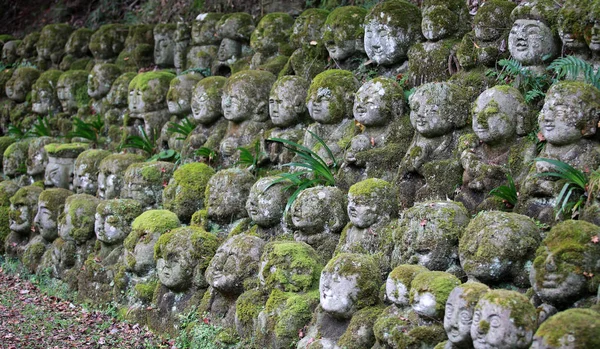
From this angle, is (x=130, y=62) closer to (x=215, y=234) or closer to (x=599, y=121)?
(x=215, y=234)

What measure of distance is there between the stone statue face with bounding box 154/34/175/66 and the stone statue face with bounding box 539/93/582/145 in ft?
26.6

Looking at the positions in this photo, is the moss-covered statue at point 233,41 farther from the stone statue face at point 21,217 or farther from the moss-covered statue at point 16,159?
the moss-covered statue at point 16,159

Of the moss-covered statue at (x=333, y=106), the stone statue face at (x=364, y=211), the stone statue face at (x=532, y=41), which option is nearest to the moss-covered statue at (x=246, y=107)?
the moss-covered statue at (x=333, y=106)

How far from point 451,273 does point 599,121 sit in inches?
67.8

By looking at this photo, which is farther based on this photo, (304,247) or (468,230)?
(304,247)

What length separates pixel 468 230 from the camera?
697 centimetres

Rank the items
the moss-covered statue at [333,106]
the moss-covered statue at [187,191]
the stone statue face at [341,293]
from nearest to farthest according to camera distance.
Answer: the stone statue face at [341,293], the moss-covered statue at [333,106], the moss-covered statue at [187,191]

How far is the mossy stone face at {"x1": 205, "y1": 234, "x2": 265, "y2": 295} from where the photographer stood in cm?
883

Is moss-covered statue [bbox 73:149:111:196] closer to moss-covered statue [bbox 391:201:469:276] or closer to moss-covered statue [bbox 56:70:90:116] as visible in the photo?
moss-covered statue [bbox 56:70:90:116]

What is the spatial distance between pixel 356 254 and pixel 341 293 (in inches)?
16.0

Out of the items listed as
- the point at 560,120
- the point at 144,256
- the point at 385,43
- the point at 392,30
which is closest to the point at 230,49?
the point at 385,43

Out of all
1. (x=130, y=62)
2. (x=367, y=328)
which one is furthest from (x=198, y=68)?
(x=367, y=328)

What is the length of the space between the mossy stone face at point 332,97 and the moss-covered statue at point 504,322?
4.24m

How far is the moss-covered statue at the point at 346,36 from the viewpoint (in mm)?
10398
